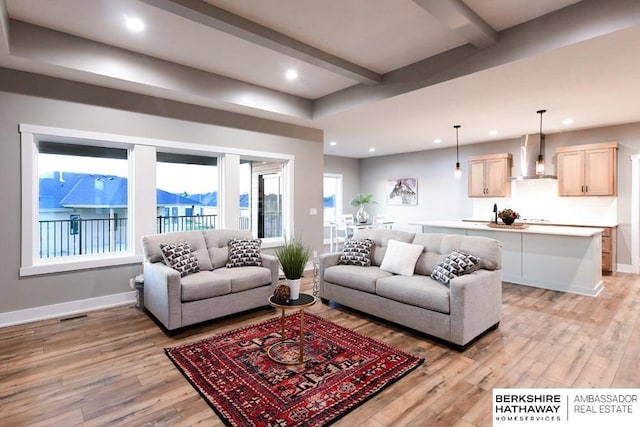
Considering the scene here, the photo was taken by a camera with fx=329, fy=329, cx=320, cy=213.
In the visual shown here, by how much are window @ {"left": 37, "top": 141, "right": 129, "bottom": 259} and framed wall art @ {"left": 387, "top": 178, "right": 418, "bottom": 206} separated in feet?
23.3

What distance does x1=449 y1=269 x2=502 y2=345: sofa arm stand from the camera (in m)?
2.86

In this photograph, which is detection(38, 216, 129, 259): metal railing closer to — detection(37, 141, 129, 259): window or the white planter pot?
detection(37, 141, 129, 259): window

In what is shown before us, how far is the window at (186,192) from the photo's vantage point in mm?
5332

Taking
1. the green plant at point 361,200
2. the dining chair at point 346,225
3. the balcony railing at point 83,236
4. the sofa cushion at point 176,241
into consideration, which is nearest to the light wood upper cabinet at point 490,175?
the green plant at point 361,200

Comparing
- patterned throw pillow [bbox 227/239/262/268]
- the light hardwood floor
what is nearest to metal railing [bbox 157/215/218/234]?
patterned throw pillow [bbox 227/239/262/268]

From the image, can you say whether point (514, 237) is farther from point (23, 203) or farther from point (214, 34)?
point (23, 203)

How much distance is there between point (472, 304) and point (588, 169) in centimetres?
505

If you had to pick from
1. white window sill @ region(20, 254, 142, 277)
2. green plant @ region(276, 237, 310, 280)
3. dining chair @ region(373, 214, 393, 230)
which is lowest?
white window sill @ region(20, 254, 142, 277)

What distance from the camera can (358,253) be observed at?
4.18 meters

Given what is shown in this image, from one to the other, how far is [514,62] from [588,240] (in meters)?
2.83

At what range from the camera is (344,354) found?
9.27ft

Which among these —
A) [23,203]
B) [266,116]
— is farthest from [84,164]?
[266,116]

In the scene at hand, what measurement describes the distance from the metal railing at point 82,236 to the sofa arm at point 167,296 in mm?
1375

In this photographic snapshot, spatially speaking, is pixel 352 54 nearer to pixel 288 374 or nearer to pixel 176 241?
pixel 176 241
